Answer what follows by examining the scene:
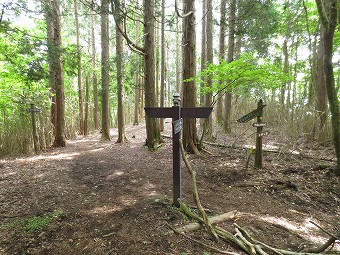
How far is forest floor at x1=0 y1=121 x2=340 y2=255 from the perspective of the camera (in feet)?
8.04

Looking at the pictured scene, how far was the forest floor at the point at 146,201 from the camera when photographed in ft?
8.04

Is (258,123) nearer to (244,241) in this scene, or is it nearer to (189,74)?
(189,74)

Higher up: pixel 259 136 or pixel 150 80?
pixel 150 80

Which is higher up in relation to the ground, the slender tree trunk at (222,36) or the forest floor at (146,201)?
the slender tree trunk at (222,36)

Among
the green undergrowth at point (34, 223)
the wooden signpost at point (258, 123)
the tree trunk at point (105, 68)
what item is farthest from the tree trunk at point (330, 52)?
the tree trunk at point (105, 68)

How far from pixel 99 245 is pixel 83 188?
190cm

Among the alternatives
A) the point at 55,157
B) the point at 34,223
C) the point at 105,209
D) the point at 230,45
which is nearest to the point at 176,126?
the point at 105,209

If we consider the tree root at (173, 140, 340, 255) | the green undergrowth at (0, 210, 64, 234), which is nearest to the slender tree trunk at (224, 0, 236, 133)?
the tree root at (173, 140, 340, 255)

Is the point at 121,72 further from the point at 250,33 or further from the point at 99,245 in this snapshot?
the point at 99,245

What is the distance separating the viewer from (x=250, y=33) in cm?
988

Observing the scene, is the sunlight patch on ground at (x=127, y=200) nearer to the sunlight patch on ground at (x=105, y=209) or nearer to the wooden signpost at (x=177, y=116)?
the sunlight patch on ground at (x=105, y=209)

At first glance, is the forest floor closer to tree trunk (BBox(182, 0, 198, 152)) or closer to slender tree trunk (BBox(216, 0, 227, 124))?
tree trunk (BBox(182, 0, 198, 152))

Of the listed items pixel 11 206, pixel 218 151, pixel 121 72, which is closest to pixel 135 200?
pixel 11 206

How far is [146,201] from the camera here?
3.41m
